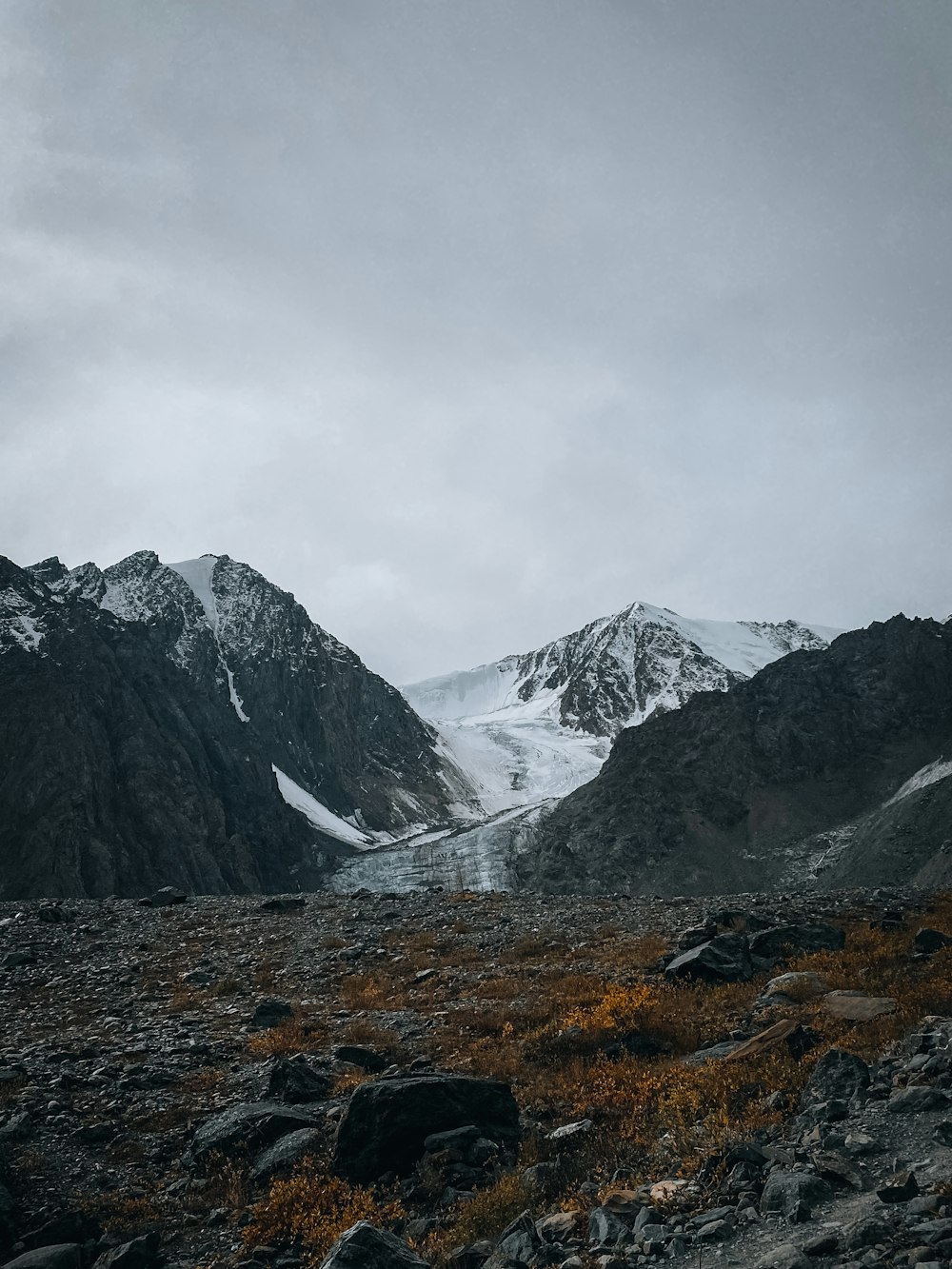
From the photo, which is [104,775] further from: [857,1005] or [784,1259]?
[784,1259]

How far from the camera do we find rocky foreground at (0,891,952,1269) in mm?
8266

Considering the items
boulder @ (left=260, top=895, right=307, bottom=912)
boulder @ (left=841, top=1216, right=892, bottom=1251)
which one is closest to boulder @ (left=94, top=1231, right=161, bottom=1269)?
boulder @ (left=841, top=1216, right=892, bottom=1251)

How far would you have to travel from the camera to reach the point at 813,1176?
810 centimetres

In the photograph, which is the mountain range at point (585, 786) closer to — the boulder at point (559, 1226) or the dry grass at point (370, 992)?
the dry grass at point (370, 992)

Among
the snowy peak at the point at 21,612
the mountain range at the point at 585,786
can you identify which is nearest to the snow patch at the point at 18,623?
the snowy peak at the point at 21,612

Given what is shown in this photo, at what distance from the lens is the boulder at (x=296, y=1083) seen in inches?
557

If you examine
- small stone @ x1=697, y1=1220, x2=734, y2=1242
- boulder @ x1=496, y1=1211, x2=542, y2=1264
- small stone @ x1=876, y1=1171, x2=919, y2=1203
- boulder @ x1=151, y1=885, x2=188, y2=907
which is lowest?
boulder @ x1=496, y1=1211, x2=542, y2=1264

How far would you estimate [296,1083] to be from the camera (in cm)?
1437

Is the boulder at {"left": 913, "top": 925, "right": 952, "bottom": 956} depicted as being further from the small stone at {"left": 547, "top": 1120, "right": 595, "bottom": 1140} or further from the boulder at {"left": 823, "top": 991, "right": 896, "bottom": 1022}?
the small stone at {"left": 547, "top": 1120, "right": 595, "bottom": 1140}

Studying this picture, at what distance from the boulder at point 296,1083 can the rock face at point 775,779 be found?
12007 cm

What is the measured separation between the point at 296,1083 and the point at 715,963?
35.4 ft

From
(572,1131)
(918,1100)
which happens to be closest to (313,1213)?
(572,1131)

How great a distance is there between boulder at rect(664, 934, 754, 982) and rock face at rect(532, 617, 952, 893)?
111 meters

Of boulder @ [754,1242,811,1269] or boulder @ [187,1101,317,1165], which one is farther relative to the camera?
boulder @ [187,1101,317,1165]
